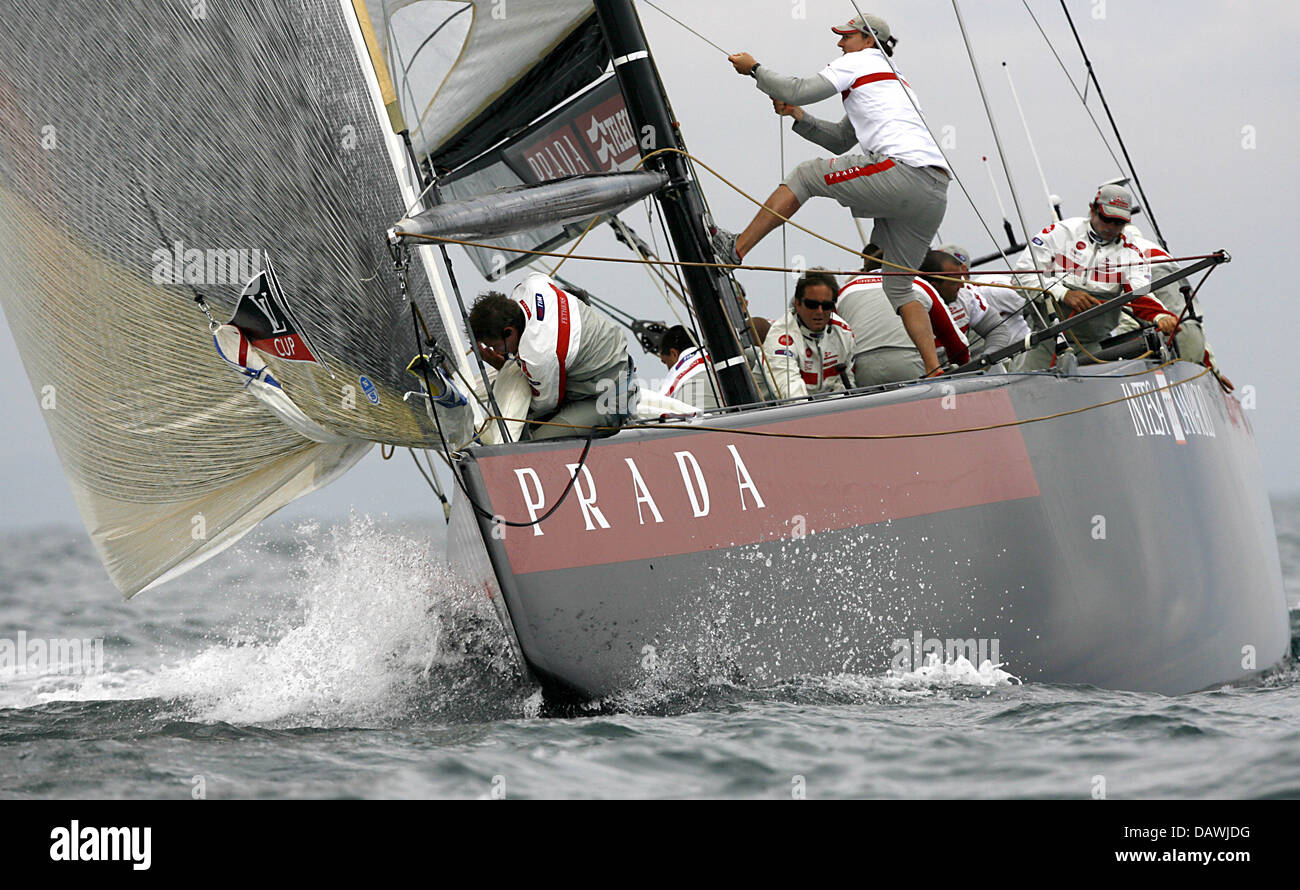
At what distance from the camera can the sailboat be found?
4023mm

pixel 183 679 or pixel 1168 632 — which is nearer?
pixel 1168 632

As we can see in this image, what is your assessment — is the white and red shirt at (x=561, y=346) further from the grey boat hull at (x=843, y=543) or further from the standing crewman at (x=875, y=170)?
the standing crewman at (x=875, y=170)

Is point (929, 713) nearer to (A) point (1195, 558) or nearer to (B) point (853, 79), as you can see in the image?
(A) point (1195, 558)

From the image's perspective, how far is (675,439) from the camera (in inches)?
159

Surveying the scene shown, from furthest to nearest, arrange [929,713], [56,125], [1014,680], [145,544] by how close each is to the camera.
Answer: [145,544], [56,125], [1014,680], [929,713]

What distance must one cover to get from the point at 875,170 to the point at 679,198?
0.71 m

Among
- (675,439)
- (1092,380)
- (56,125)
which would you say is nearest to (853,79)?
(1092,380)

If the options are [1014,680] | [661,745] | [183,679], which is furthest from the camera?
[183,679]

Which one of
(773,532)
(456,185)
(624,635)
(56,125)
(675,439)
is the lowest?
(624,635)

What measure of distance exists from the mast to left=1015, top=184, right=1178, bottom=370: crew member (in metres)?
1.39

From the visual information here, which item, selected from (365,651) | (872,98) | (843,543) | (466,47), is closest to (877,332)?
(872,98)

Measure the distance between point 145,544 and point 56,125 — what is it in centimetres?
139

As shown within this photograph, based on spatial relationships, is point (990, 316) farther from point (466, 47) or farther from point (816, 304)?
point (466, 47)

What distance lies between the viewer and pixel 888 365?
5.20 metres
